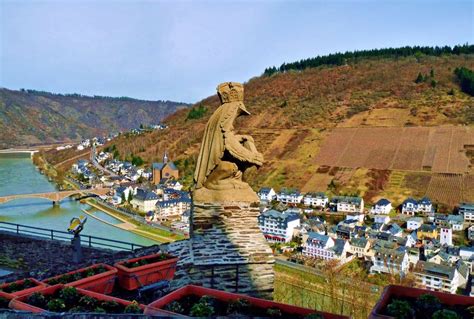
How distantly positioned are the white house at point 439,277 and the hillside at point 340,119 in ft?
75.0

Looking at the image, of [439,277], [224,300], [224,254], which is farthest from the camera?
[439,277]

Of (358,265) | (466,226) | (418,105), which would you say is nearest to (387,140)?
(418,105)

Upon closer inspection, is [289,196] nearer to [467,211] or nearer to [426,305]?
[467,211]

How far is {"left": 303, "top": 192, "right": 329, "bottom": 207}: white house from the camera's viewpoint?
52375mm

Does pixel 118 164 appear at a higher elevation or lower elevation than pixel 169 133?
lower

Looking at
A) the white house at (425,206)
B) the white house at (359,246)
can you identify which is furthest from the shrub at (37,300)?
the white house at (425,206)

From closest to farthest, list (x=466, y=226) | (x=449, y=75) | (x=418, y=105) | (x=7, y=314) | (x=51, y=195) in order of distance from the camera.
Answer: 1. (x=7, y=314)
2. (x=466, y=226)
3. (x=51, y=195)
4. (x=418, y=105)
5. (x=449, y=75)

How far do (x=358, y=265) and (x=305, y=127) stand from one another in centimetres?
4719

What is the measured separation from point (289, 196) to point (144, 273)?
49.6 m

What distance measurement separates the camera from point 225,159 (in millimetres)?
6355

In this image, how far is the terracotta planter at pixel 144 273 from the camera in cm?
575

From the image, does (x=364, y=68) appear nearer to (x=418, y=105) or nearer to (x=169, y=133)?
(x=418, y=105)

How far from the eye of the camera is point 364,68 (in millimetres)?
103688

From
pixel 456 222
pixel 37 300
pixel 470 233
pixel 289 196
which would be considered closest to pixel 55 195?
pixel 289 196
